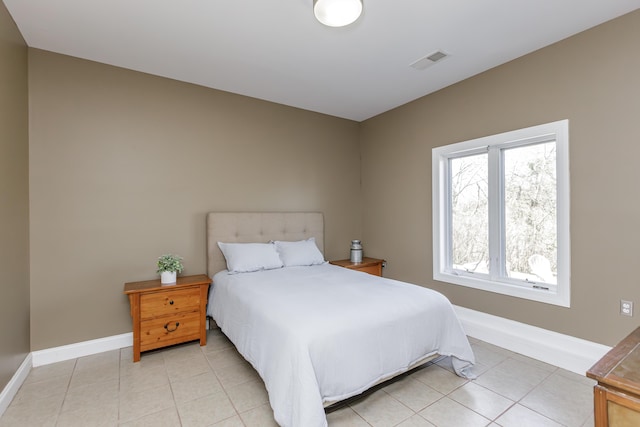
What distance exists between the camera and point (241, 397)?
2.10 m

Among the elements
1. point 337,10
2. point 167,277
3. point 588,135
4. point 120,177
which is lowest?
point 167,277

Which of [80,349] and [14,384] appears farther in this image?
[80,349]

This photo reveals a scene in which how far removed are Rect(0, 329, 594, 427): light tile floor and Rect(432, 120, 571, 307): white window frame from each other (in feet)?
2.06

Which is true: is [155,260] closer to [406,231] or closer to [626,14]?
[406,231]

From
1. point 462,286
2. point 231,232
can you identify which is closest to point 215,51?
point 231,232

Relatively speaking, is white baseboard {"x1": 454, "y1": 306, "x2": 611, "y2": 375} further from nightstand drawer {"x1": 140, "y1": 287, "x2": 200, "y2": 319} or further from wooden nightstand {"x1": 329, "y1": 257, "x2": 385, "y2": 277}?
nightstand drawer {"x1": 140, "y1": 287, "x2": 200, "y2": 319}

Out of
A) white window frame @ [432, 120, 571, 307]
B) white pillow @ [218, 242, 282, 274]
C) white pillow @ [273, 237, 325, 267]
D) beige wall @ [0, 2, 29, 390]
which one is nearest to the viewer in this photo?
beige wall @ [0, 2, 29, 390]

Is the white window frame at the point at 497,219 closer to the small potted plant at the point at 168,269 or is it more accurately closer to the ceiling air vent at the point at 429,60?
the ceiling air vent at the point at 429,60

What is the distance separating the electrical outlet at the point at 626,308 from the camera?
2205 millimetres

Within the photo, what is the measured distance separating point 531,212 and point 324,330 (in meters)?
2.35

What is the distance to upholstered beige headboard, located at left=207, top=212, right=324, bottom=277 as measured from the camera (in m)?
3.32

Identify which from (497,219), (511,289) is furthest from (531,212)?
(511,289)

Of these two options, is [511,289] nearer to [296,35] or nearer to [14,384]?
[296,35]

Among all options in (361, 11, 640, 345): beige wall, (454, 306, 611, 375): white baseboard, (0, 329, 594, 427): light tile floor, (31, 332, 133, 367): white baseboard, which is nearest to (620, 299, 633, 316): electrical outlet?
(361, 11, 640, 345): beige wall
